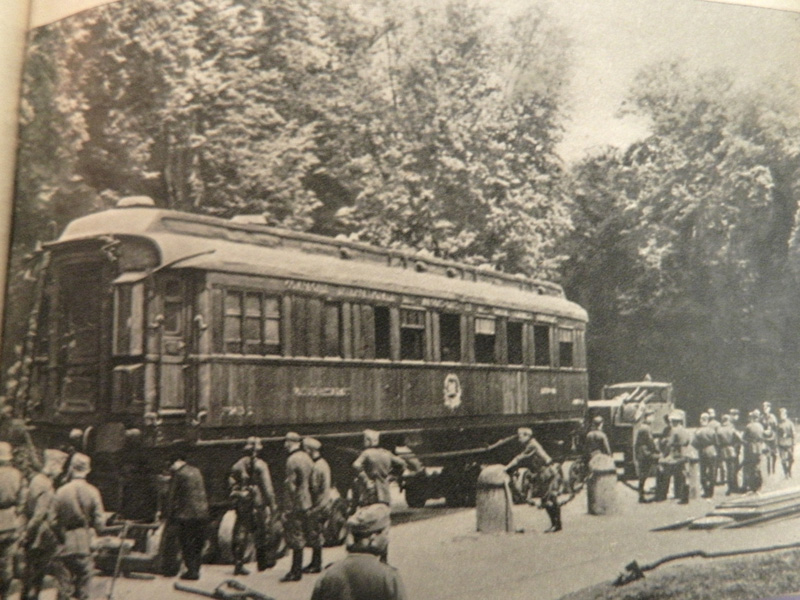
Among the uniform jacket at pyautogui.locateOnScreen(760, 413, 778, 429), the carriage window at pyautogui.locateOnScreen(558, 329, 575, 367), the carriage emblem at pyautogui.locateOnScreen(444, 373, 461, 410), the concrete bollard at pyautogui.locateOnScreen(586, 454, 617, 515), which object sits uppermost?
the carriage window at pyautogui.locateOnScreen(558, 329, 575, 367)

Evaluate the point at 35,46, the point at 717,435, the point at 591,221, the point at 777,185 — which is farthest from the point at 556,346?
the point at 35,46

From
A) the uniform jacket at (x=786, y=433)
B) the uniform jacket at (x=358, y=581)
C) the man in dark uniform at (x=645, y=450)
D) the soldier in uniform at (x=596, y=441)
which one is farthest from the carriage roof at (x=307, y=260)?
the uniform jacket at (x=786, y=433)

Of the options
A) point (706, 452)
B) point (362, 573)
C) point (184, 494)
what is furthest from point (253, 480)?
point (706, 452)

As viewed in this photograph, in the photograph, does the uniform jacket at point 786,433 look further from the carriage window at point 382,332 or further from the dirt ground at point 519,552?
the carriage window at point 382,332

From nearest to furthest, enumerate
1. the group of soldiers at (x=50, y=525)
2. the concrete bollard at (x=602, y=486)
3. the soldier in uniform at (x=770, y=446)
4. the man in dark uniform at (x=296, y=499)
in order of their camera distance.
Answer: the group of soldiers at (x=50, y=525) → the man in dark uniform at (x=296, y=499) → the concrete bollard at (x=602, y=486) → the soldier in uniform at (x=770, y=446)

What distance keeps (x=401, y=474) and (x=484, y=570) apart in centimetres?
73

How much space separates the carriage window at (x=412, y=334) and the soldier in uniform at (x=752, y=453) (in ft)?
8.71

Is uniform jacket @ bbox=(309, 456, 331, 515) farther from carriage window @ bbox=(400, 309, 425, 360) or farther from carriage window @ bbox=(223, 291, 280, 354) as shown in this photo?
carriage window @ bbox=(400, 309, 425, 360)

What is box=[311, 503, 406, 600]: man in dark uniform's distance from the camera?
3926 mm

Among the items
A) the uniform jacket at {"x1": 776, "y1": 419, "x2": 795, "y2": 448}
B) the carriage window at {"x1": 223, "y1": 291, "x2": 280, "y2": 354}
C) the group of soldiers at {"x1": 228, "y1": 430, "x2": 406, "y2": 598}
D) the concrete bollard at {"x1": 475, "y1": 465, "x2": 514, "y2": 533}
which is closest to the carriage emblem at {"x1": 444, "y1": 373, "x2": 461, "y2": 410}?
the concrete bollard at {"x1": 475, "y1": 465, "x2": 514, "y2": 533}

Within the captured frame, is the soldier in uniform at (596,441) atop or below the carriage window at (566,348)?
below

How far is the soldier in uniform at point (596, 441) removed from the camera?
5.51 m

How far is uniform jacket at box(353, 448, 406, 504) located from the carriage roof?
1012mm

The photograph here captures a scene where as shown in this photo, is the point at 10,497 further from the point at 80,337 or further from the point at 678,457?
the point at 678,457
